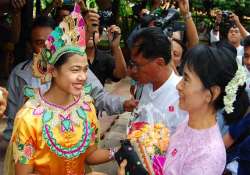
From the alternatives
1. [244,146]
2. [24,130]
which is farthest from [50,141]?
[244,146]

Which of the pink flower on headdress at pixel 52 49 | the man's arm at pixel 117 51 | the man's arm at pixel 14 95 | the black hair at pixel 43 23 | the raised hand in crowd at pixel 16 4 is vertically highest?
the raised hand in crowd at pixel 16 4

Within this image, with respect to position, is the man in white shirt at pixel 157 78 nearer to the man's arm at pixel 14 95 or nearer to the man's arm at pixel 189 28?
the man's arm at pixel 189 28

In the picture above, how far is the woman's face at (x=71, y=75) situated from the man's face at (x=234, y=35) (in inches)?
111

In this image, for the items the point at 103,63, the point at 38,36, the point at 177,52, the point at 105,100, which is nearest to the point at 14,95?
the point at 38,36

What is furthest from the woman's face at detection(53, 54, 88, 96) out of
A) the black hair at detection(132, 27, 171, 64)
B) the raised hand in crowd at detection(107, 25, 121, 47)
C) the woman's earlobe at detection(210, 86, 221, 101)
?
the raised hand in crowd at detection(107, 25, 121, 47)

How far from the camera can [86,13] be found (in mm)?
3680

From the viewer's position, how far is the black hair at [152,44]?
2.57m

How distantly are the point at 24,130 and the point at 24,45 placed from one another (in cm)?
196

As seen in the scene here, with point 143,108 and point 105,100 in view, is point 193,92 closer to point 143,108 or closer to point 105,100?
point 143,108

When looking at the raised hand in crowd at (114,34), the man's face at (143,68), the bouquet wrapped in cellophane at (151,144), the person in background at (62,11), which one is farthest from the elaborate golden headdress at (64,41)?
the person in background at (62,11)

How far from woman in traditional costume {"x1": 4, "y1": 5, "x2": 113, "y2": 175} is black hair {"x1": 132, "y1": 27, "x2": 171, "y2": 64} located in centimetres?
40

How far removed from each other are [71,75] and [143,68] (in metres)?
0.49

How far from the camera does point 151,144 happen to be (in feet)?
7.06

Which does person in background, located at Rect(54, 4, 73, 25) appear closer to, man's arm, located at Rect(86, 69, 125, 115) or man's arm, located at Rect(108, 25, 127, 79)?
man's arm, located at Rect(108, 25, 127, 79)
